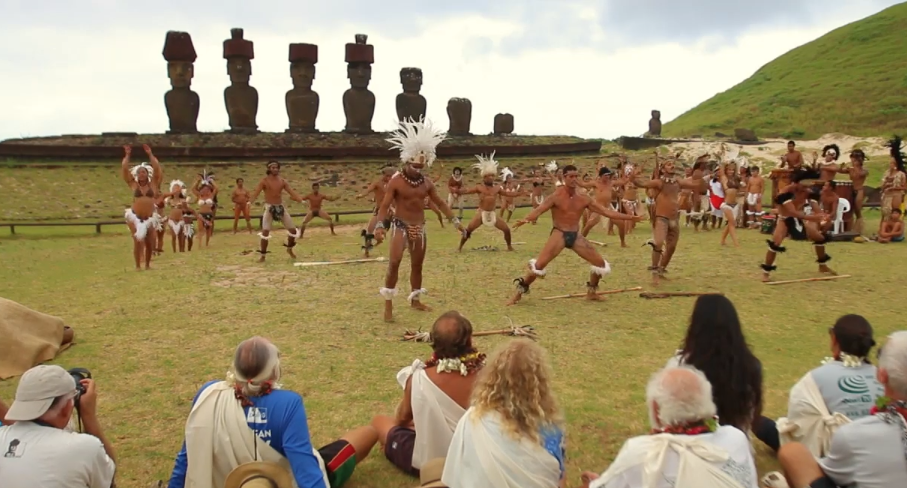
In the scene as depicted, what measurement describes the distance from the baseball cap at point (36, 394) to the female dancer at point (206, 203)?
656 inches

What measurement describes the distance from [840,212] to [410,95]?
88.5ft

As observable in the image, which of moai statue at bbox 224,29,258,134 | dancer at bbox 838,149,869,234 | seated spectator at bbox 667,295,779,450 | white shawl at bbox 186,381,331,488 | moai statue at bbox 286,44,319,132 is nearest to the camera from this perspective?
white shawl at bbox 186,381,331,488

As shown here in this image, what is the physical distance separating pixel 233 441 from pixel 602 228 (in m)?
19.1

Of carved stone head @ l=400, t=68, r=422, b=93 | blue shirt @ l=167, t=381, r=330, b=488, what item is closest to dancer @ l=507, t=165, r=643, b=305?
blue shirt @ l=167, t=381, r=330, b=488

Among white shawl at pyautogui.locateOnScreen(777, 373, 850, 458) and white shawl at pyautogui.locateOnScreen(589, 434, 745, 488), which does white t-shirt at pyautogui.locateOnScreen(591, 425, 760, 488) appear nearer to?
white shawl at pyautogui.locateOnScreen(589, 434, 745, 488)

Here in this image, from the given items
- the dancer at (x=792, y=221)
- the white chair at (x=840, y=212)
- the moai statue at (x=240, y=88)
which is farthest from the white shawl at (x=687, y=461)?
the moai statue at (x=240, y=88)

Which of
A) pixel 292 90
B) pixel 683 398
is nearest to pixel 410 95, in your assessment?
pixel 292 90

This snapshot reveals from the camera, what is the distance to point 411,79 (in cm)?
4088

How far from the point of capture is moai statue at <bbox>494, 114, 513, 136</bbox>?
45.5m

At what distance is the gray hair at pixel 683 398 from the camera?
3.12 meters

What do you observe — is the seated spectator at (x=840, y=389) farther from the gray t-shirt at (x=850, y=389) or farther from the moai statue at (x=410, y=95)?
the moai statue at (x=410, y=95)

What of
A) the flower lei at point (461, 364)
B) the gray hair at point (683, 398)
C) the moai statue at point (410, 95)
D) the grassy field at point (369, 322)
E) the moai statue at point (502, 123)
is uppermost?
the moai statue at point (410, 95)

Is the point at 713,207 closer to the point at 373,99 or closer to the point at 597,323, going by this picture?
the point at 597,323

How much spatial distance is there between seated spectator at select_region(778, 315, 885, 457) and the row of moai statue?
34035 mm
